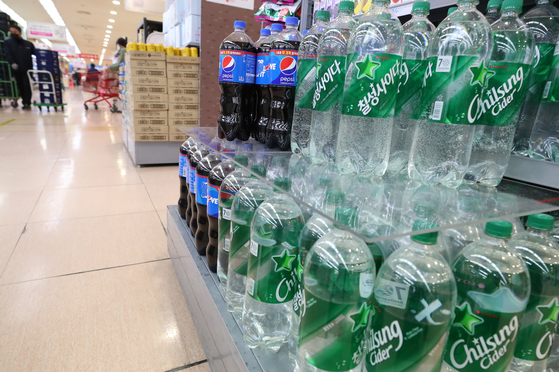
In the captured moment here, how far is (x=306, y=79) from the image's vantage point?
1.00 metres

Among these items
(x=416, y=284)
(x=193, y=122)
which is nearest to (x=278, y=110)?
(x=416, y=284)

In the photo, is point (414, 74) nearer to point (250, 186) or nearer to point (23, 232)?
point (250, 186)

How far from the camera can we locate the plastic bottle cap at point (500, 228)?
0.57 m

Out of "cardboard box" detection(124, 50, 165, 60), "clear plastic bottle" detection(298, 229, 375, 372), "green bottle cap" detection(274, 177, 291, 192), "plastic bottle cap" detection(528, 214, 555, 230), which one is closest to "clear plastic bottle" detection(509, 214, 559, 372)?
"plastic bottle cap" detection(528, 214, 555, 230)

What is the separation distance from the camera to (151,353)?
130 cm

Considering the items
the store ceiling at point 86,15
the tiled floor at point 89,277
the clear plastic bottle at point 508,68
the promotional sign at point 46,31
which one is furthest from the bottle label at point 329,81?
the promotional sign at point 46,31

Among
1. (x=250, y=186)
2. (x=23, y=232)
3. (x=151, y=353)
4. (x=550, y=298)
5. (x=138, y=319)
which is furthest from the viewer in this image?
(x=23, y=232)

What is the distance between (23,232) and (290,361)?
2.26m

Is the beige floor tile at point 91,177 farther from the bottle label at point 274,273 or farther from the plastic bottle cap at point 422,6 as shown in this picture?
the plastic bottle cap at point 422,6

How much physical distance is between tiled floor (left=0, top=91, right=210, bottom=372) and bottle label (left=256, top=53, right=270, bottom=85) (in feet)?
3.69

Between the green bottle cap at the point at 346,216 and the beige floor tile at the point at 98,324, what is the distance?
109cm

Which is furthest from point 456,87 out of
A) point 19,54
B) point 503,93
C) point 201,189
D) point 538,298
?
point 19,54

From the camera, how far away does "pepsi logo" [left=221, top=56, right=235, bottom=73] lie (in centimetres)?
113

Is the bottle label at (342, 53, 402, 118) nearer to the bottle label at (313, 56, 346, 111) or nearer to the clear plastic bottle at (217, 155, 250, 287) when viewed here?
the bottle label at (313, 56, 346, 111)
